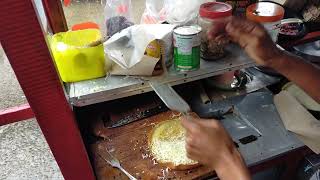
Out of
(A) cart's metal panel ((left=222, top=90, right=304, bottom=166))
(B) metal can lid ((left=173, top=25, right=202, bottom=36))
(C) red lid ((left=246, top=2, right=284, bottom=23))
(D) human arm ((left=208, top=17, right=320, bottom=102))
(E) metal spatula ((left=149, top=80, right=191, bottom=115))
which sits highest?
(C) red lid ((left=246, top=2, right=284, bottom=23))

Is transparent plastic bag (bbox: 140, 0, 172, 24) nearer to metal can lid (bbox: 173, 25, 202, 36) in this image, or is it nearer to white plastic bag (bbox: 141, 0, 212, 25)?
white plastic bag (bbox: 141, 0, 212, 25)

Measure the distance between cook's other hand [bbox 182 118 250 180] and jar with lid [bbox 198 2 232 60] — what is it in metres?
0.34

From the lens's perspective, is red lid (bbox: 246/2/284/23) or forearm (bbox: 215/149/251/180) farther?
red lid (bbox: 246/2/284/23)

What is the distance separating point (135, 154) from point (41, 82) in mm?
429

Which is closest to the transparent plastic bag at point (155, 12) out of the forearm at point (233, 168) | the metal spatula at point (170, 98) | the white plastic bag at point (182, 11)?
the white plastic bag at point (182, 11)

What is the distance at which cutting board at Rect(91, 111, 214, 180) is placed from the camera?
0.91 metres

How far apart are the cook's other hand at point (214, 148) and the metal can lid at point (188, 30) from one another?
0.29 m

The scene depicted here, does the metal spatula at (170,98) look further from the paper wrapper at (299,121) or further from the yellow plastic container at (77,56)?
the paper wrapper at (299,121)

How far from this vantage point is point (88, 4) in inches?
80.8

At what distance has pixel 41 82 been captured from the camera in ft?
2.29

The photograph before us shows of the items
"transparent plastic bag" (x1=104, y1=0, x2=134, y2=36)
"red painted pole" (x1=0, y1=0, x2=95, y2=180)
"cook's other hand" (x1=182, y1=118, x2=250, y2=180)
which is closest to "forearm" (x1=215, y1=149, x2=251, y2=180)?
"cook's other hand" (x1=182, y1=118, x2=250, y2=180)

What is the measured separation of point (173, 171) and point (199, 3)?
604 mm

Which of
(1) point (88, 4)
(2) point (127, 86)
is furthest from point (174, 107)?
(1) point (88, 4)

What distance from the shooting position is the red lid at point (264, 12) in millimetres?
947
